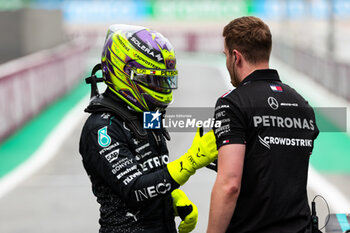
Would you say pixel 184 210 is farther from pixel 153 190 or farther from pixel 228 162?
pixel 228 162

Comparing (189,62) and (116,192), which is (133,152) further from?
(189,62)

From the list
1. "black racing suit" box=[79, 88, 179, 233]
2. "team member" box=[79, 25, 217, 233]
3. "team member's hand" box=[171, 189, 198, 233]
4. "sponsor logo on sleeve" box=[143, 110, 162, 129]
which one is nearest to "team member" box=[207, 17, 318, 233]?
"team member" box=[79, 25, 217, 233]

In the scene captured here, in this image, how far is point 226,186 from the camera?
3.46 m

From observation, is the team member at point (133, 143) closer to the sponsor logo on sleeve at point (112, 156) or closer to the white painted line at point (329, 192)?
the sponsor logo on sleeve at point (112, 156)

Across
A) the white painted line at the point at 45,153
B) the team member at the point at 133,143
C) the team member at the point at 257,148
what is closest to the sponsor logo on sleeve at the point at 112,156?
the team member at the point at 133,143

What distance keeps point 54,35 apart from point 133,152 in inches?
1030

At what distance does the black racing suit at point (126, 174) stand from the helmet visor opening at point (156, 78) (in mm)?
203

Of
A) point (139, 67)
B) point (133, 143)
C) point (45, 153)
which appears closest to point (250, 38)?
point (139, 67)

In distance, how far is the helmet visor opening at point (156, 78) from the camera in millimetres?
4148

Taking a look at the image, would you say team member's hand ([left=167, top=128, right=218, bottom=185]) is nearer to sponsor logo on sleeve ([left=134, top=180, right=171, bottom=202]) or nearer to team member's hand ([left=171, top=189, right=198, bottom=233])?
sponsor logo on sleeve ([left=134, top=180, right=171, bottom=202])

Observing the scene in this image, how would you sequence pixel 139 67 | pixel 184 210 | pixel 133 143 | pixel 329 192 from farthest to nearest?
pixel 329 192
pixel 184 210
pixel 139 67
pixel 133 143

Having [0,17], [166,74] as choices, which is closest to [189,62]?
[0,17]

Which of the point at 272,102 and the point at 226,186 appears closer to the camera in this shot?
the point at 226,186

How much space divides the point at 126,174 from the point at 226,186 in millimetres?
696
